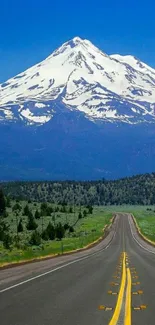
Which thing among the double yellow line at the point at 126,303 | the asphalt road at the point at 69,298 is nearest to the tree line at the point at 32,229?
the asphalt road at the point at 69,298

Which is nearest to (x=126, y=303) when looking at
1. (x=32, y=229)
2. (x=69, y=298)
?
(x=69, y=298)

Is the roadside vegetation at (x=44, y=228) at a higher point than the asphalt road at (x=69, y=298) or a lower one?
higher

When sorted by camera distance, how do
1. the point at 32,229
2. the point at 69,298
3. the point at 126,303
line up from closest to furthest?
the point at 126,303
the point at 69,298
the point at 32,229

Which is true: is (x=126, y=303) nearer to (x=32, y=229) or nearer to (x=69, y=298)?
(x=69, y=298)

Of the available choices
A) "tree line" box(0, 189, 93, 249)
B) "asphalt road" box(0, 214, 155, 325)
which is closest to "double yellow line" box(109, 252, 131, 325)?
"asphalt road" box(0, 214, 155, 325)

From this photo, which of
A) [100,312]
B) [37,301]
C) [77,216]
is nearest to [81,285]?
[37,301]

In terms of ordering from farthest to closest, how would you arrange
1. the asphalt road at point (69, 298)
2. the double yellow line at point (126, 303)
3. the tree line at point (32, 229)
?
1. the tree line at point (32, 229)
2. the asphalt road at point (69, 298)
3. the double yellow line at point (126, 303)

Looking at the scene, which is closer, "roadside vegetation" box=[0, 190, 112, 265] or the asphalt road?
the asphalt road

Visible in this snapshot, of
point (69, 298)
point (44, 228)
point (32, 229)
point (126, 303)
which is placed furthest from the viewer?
point (44, 228)

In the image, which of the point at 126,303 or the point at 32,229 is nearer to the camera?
the point at 126,303

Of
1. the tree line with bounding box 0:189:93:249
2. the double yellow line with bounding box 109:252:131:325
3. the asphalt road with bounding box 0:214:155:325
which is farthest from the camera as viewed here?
the tree line with bounding box 0:189:93:249

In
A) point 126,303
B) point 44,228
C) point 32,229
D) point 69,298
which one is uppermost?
point 44,228

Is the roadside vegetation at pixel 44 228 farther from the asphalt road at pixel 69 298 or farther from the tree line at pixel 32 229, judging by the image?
the asphalt road at pixel 69 298

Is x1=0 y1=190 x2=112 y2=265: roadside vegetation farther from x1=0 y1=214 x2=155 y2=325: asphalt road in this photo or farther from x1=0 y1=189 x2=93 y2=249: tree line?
x1=0 y1=214 x2=155 y2=325: asphalt road
